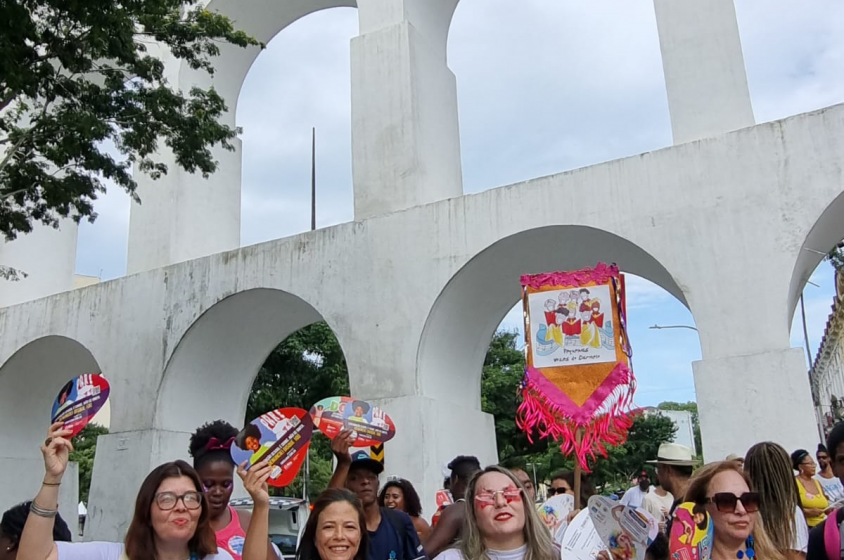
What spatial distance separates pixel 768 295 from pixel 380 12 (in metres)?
6.64

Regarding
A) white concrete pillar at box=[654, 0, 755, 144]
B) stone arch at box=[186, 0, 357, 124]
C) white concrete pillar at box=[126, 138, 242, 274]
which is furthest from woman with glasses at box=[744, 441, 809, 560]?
stone arch at box=[186, 0, 357, 124]

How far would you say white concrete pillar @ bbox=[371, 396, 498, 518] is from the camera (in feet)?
28.8

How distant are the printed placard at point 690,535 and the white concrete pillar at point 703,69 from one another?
6.94 meters

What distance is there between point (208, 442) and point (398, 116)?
749 centimetres

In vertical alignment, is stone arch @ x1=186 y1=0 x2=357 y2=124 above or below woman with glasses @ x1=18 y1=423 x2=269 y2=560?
above

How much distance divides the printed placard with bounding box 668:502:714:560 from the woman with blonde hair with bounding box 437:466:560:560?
450 mm

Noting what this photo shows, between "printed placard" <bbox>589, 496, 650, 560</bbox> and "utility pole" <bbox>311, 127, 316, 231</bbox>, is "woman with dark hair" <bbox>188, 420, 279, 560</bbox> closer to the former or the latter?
"printed placard" <bbox>589, 496, 650, 560</bbox>

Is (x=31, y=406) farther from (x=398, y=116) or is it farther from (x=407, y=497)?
(x=407, y=497)

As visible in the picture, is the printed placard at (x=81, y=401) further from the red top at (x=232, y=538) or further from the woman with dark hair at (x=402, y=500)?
the woman with dark hair at (x=402, y=500)

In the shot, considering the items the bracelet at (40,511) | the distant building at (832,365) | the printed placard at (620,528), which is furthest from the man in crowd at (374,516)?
the distant building at (832,365)

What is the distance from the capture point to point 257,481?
2912 millimetres

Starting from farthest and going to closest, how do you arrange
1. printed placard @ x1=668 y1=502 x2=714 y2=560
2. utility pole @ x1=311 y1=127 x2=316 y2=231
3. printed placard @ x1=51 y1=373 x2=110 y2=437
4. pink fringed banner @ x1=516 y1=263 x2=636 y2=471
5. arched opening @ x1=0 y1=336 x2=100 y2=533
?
utility pole @ x1=311 y1=127 x2=316 y2=231, arched opening @ x1=0 y1=336 x2=100 y2=533, pink fringed banner @ x1=516 y1=263 x2=636 y2=471, printed placard @ x1=51 y1=373 x2=110 y2=437, printed placard @ x1=668 y1=502 x2=714 y2=560

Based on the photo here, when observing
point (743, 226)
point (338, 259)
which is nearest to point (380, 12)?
point (338, 259)

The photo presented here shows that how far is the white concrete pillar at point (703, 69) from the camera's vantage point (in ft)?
28.7
